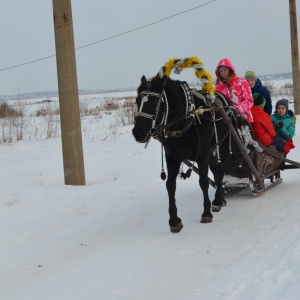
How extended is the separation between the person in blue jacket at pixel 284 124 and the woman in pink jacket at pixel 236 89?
0.89 meters

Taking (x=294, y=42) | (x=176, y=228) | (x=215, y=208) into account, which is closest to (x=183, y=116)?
(x=176, y=228)

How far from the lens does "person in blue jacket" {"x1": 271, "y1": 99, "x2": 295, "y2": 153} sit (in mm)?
7940

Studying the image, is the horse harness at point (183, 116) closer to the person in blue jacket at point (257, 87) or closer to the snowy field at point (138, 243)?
the snowy field at point (138, 243)

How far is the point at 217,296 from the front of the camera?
3.59 meters

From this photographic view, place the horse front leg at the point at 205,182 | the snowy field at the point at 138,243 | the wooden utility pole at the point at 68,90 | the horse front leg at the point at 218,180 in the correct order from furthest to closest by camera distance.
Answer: the wooden utility pole at the point at 68,90, the horse front leg at the point at 218,180, the horse front leg at the point at 205,182, the snowy field at the point at 138,243

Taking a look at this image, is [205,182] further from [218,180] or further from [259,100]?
[259,100]

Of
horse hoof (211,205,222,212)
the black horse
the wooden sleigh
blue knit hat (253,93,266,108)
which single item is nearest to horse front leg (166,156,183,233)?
the black horse

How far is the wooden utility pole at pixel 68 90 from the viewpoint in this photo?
7.75 meters

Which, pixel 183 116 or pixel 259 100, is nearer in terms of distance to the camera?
pixel 183 116

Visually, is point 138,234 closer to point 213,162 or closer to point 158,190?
point 213,162

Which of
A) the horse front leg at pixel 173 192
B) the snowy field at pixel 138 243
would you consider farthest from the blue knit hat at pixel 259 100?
the horse front leg at pixel 173 192

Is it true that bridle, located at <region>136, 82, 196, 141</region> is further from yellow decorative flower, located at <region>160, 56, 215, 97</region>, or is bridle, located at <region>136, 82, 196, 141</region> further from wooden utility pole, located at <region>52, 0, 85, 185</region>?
wooden utility pole, located at <region>52, 0, 85, 185</region>

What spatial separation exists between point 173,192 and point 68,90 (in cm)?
307

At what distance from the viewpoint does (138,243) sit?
529 cm
